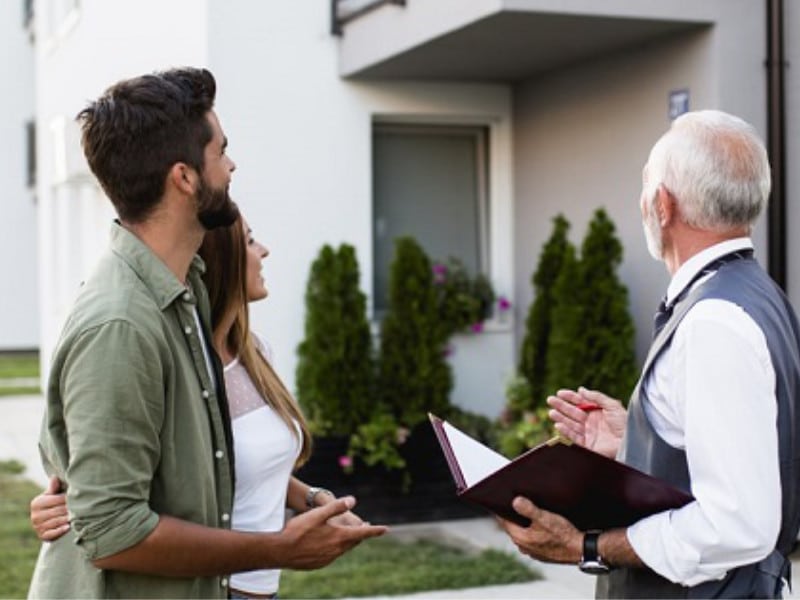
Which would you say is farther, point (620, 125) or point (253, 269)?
point (620, 125)

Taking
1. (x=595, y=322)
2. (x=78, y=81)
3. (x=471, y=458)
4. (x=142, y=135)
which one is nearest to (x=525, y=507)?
(x=471, y=458)

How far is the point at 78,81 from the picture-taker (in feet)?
41.5

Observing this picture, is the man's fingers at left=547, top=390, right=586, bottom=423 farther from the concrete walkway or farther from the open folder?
the concrete walkway

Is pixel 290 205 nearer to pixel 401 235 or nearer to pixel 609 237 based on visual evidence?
pixel 401 235

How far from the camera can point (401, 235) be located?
351 inches

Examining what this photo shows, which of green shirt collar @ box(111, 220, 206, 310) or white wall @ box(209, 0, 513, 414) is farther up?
white wall @ box(209, 0, 513, 414)

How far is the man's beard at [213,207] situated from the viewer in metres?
2.50

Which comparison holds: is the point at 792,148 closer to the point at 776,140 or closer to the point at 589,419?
the point at 776,140

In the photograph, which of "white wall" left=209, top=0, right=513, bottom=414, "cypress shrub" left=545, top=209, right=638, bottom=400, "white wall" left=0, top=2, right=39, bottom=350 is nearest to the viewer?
"cypress shrub" left=545, top=209, right=638, bottom=400

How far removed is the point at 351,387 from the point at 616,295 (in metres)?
1.80

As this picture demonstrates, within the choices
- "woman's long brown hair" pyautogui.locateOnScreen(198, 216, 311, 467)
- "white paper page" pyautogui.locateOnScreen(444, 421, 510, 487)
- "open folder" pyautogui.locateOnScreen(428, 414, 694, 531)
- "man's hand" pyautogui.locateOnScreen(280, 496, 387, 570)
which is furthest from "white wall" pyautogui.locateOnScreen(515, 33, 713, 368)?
"man's hand" pyautogui.locateOnScreen(280, 496, 387, 570)

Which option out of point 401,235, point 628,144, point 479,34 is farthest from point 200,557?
point 401,235

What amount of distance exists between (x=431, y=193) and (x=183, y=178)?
21.6 ft

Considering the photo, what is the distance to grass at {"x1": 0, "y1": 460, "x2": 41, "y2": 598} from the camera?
668cm
